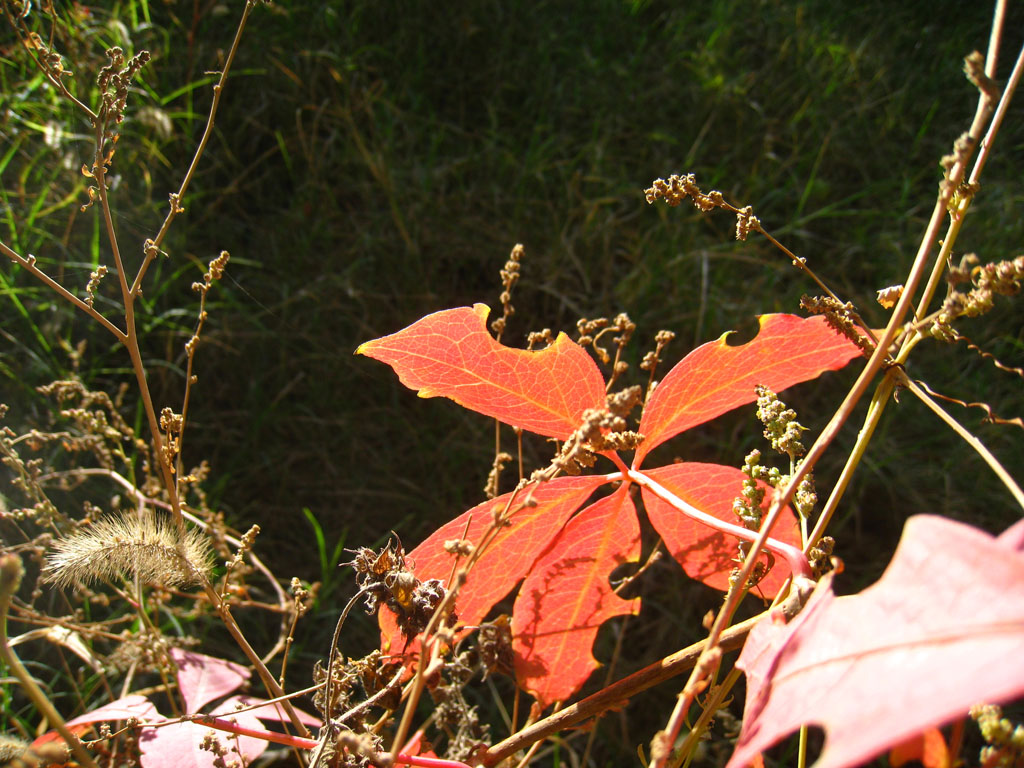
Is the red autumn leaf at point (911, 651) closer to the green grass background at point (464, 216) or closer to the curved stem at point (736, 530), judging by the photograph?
the curved stem at point (736, 530)

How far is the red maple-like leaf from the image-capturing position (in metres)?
0.50

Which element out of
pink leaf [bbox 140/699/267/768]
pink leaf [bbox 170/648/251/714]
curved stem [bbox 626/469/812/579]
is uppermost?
curved stem [bbox 626/469/812/579]

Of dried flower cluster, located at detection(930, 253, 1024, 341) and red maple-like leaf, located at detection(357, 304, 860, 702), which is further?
red maple-like leaf, located at detection(357, 304, 860, 702)

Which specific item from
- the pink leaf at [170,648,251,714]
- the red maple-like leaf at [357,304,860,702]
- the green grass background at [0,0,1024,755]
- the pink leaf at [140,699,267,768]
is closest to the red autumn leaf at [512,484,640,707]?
the red maple-like leaf at [357,304,860,702]

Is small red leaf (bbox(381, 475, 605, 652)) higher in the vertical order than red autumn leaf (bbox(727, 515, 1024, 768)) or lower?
lower

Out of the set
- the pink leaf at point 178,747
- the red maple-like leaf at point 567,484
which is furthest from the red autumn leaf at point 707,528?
the pink leaf at point 178,747

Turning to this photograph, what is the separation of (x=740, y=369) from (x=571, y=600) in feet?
0.67

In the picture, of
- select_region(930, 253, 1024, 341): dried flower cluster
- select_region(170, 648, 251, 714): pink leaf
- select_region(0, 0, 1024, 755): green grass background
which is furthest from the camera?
select_region(0, 0, 1024, 755): green grass background

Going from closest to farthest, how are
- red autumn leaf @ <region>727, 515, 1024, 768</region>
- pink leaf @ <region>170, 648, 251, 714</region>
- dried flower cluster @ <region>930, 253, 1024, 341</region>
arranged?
red autumn leaf @ <region>727, 515, 1024, 768</region> < dried flower cluster @ <region>930, 253, 1024, 341</region> < pink leaf @ <region>170, 648, 251, 714</region>

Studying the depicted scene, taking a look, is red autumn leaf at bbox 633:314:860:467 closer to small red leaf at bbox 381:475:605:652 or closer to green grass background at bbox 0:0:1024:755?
small red leaf at bbox 381:475:605:652

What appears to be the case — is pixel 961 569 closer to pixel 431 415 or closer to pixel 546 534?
pixel 546 534

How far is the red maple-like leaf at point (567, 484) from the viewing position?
50cm

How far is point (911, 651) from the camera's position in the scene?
0.26m

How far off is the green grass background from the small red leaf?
0.69 m
